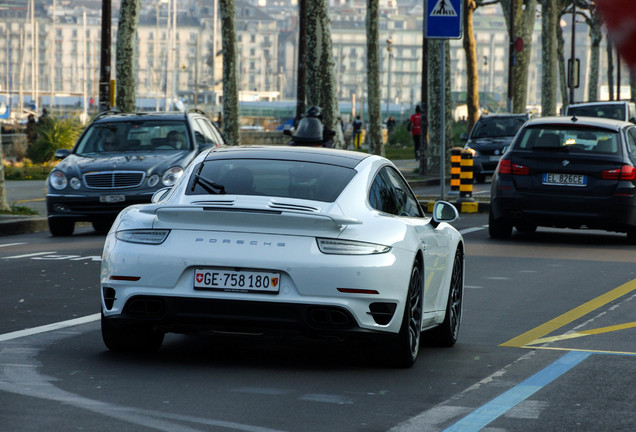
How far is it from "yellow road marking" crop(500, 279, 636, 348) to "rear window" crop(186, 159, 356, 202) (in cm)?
164

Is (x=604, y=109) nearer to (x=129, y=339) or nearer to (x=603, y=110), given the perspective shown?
(x=603, y=110)

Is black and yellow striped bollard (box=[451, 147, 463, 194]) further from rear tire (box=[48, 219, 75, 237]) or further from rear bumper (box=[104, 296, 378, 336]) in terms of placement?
rear bumper (box=[104, 296, 378, 336])

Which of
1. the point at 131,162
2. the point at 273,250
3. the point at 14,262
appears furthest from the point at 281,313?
the point at 131,162

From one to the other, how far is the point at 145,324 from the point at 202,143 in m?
13.1

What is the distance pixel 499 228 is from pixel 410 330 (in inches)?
418

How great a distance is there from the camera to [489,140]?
3644cm

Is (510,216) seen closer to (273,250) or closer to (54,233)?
Result: (54,233)

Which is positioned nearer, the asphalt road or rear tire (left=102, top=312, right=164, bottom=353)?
the asphalt road

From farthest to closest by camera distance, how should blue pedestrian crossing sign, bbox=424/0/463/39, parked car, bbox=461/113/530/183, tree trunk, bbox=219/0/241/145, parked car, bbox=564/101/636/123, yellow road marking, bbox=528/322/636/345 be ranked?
tree trunk, bbox=219/0/241/145 < parked car, bbox=564/101/636/123 < parked car, bbox=461/113/530/183 < blue pedestrian crossing sign, bbox=424/0/463/39 < yellow road marking, bbox=528/322/636/345

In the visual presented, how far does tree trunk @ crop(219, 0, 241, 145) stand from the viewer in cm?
3941

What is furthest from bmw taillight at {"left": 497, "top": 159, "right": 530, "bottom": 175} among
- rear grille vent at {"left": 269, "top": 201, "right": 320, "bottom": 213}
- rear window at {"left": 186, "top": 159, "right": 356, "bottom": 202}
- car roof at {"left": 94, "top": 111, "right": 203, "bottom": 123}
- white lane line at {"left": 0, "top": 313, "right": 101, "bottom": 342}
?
rear grille vent at {"left": 269, "top": 201, "right": 320, "bottom": 213}

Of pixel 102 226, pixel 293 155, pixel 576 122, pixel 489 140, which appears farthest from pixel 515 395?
pixel 489 140

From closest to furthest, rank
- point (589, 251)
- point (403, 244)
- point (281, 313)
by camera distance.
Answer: point (281, 313) < point (403, 244) < point (589, 251)

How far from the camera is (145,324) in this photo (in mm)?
7074
